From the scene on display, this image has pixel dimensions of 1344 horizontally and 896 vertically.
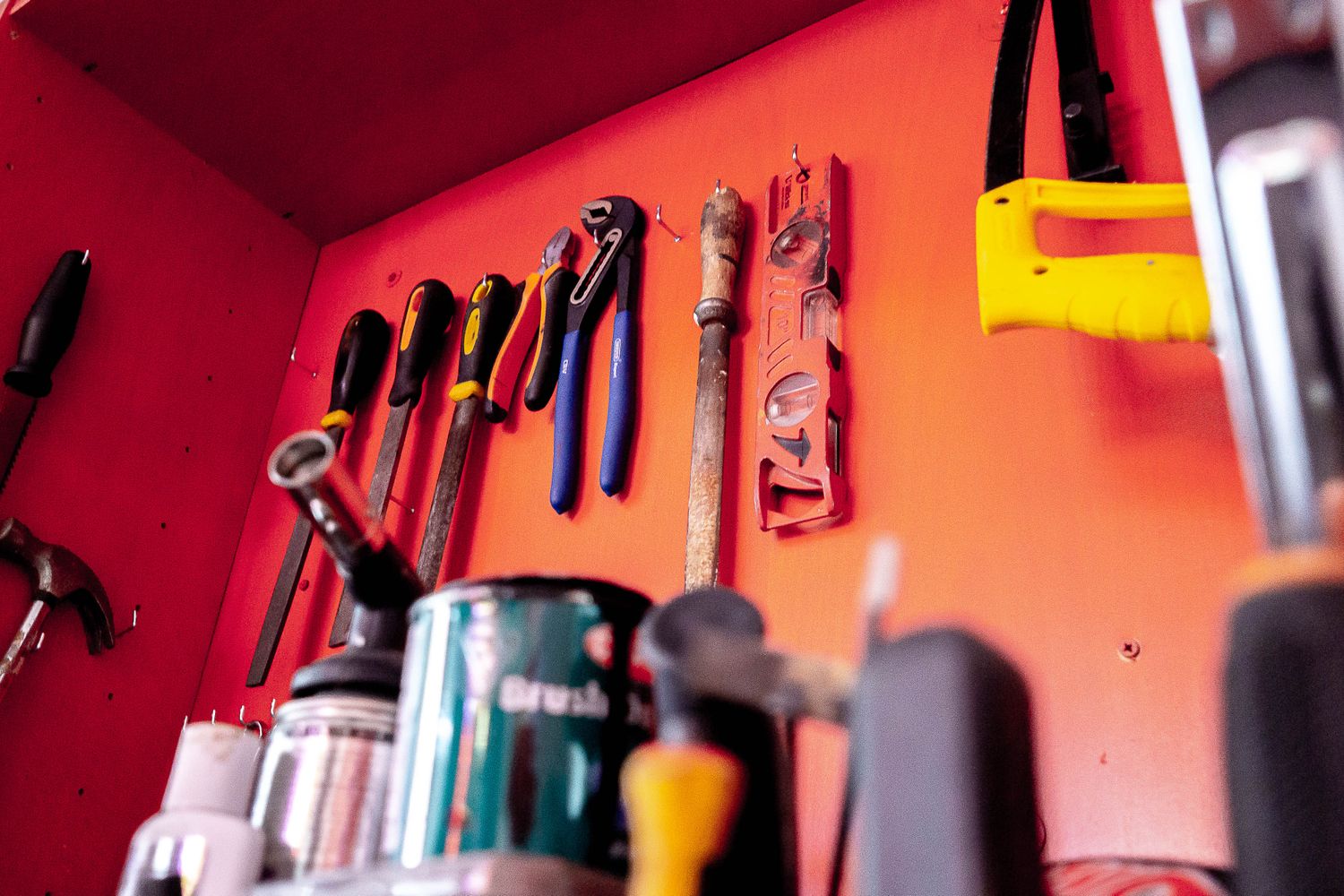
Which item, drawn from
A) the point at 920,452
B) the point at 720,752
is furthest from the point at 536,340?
the point at 720,752

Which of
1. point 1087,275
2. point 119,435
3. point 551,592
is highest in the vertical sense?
point 119,435

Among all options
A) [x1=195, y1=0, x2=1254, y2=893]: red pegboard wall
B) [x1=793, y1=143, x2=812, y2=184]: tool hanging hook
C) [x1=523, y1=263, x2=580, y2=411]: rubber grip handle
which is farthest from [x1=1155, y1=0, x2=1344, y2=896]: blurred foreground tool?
[x1=523, y1=263, x2=580, y2=411]: rubber grip handle

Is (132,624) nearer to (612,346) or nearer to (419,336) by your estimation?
(419,336)

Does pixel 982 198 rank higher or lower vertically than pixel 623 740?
higher

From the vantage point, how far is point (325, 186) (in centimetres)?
144

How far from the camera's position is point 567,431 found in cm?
99

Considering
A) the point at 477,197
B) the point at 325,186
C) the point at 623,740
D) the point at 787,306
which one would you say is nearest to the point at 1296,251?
the point at 623,740

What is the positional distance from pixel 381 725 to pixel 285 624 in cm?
66

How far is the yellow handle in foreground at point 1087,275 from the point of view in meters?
0.58

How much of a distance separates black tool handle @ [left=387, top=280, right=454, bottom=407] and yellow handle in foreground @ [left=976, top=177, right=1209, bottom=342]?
2.33 feet

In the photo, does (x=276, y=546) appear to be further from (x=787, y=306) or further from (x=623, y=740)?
(x=623, y=740)

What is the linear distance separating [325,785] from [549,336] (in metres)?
0.61

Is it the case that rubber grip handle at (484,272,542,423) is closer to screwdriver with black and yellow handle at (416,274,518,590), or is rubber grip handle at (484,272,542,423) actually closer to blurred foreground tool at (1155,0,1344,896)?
screwdriver with black and yellow handle at (416,274,518,590)

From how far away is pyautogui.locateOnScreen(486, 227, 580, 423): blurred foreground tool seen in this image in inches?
41.3
